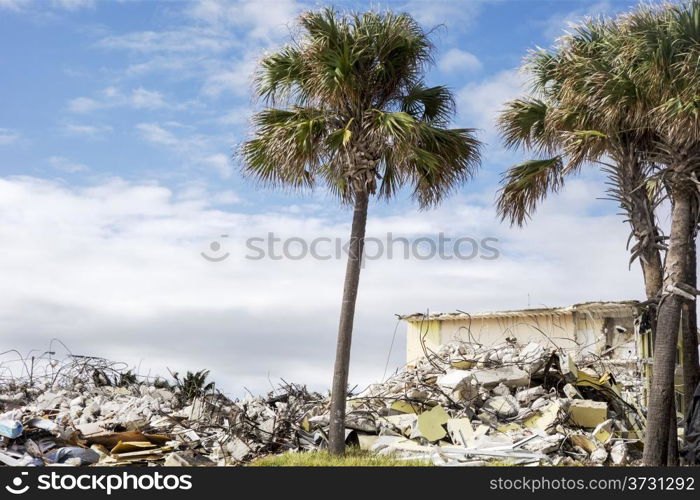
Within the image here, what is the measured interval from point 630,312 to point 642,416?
7.27 m

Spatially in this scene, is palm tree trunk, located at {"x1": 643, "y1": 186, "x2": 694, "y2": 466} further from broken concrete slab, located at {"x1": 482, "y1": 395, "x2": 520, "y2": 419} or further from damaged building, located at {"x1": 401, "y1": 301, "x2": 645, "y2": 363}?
damaged building, located at {"x1": 401, "y1": 301, "x2": 645, "y2": 363}

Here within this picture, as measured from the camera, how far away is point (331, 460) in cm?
1377

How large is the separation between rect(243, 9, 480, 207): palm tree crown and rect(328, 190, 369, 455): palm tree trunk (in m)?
0.66

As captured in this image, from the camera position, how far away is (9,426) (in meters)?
14.2

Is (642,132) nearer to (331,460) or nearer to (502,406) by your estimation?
(502,406)

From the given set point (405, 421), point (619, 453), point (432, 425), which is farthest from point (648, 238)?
point (405, 421)

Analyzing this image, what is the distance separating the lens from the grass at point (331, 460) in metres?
13.0

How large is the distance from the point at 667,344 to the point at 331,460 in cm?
651

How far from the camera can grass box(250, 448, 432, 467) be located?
1305cm

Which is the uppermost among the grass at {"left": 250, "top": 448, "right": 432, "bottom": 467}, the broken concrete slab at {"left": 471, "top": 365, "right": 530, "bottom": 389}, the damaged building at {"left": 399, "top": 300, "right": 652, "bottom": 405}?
the damaged building at {"left": 399, "top": 300, "right": 652, "bottom": 405}

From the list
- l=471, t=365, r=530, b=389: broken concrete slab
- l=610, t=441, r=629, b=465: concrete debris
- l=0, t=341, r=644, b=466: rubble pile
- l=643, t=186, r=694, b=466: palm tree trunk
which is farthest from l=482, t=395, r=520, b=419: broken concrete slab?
l=643, t=186, r=694, b=466: palm tree trunk
